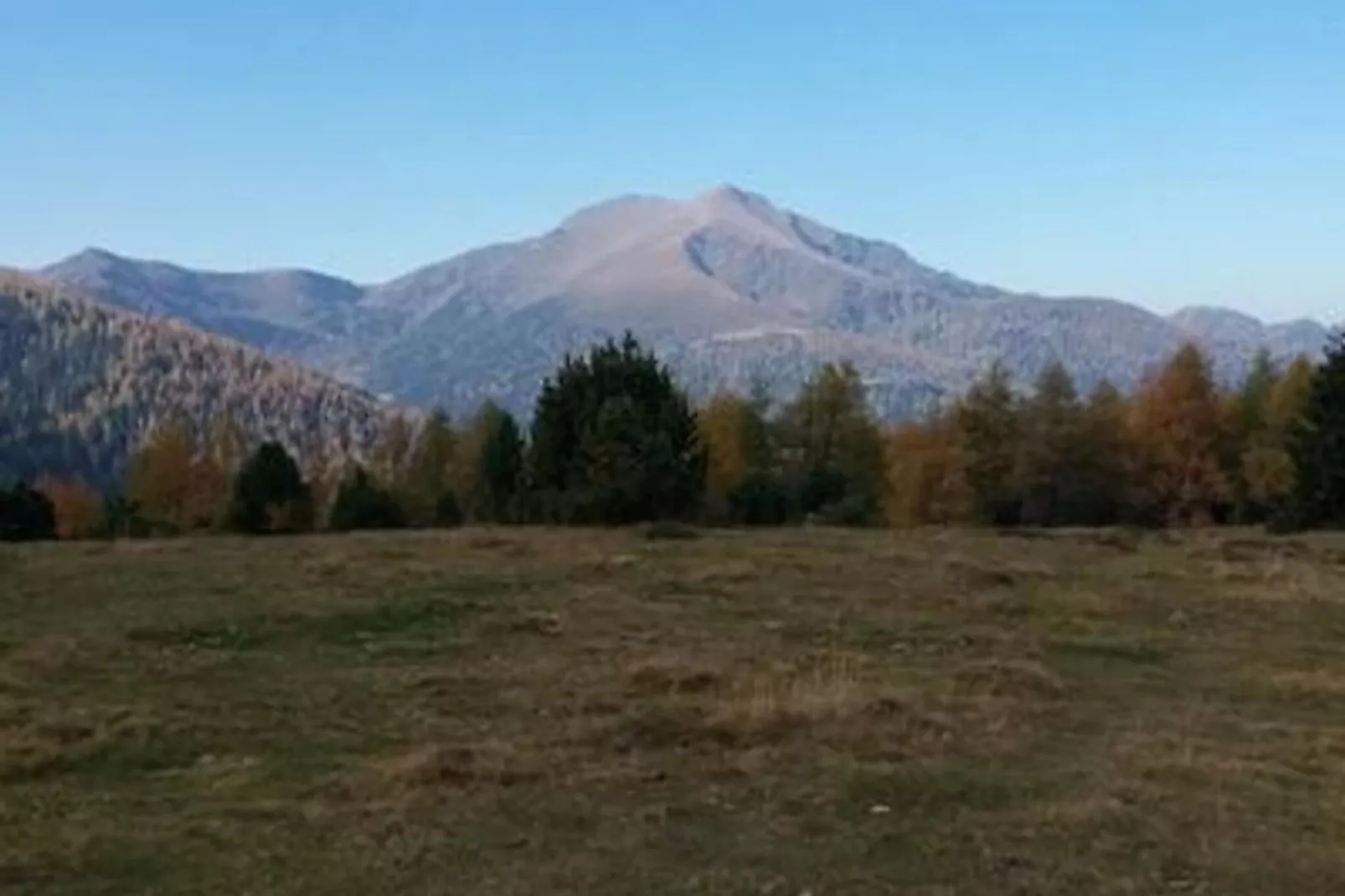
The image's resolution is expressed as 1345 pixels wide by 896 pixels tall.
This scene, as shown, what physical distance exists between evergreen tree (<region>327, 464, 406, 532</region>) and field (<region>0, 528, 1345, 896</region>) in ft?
123

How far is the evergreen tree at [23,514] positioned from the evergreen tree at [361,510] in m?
12.8

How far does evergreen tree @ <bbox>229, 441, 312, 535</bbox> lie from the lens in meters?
74.3

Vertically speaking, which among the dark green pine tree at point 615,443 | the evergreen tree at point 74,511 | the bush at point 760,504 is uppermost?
the dark green pine tree at point 615,443

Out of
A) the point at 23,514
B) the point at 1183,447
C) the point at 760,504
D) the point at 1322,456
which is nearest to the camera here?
the point at 1322,456

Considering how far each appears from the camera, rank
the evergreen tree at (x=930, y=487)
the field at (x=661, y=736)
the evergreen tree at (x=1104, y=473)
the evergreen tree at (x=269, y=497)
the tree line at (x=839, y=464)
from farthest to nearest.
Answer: the evergreen tree at (x=930, y=487) → the evergreen tree at (x=1104, y=473) → the evergreen tree at (x=269, y=497) → the tree line at (x=839, y=464) → the field at (x=661, y=736)

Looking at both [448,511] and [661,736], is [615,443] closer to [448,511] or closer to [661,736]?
[448,511]

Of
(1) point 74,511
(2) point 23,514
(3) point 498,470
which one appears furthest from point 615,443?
(1) point 74,511

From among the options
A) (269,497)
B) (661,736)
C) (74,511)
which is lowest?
(74,511)

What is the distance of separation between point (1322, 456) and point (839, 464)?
34.1 metres

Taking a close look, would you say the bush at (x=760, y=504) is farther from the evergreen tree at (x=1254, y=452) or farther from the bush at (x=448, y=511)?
the evergreen tree at (x=1254, y=452)

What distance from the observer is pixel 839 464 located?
95625 millimetres

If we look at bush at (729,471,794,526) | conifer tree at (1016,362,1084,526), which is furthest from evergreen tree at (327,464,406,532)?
conifer tree at (1016,362,1084,526)

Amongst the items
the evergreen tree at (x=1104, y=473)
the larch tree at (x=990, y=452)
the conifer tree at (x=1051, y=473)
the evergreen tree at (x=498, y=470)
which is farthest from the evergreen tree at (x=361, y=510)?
the evergreen tree at (x=1104, y=473)

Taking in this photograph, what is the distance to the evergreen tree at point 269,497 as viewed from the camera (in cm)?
7431
